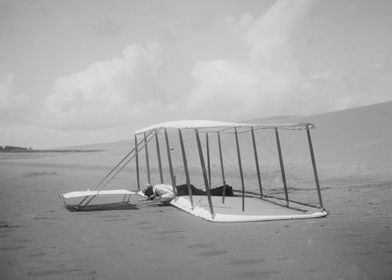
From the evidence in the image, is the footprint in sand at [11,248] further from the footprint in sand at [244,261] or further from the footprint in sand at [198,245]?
the footprint in sand at [244,261]

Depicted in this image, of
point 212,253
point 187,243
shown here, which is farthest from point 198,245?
point 212,253

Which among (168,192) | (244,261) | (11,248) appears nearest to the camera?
(244,261)

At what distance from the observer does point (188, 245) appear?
895 cm

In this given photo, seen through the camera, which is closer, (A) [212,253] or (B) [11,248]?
(A) [212,253]

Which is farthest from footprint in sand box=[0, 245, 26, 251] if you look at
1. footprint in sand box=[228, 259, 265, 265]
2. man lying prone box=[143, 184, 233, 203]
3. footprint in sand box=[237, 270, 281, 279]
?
man lying prone box=[143, 184, 233, 203]

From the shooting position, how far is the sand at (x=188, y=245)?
276 inches

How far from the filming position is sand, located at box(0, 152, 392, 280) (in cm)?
700

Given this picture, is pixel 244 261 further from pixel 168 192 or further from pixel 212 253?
pixel 168 192

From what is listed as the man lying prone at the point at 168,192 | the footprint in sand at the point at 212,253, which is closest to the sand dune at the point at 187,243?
the footprint in sand at the point at 212,253

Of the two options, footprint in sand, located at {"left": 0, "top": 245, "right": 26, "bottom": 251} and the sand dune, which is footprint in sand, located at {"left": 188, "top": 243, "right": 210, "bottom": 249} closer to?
the sand dune

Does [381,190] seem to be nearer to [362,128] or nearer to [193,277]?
[193,277]

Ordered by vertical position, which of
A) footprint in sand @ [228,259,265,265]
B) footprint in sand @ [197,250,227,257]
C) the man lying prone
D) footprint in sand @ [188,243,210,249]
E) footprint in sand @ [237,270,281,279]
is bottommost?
footprint in sand @ [237,270,281,279]

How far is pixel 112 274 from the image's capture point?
22.7ft

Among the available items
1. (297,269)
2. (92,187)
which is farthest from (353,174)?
(297,269)
